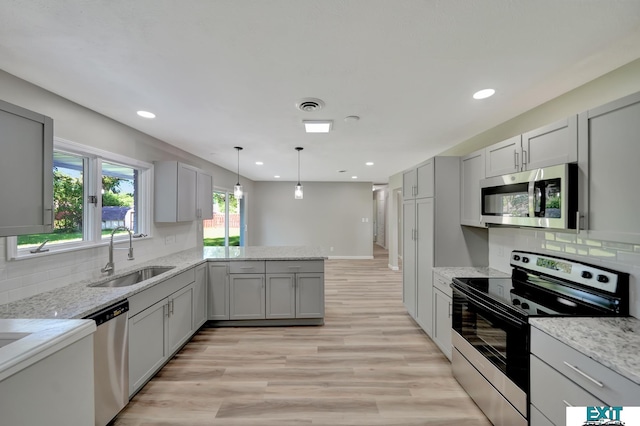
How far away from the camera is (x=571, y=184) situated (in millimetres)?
1569

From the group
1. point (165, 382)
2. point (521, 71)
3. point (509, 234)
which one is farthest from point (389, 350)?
point (521, 71)

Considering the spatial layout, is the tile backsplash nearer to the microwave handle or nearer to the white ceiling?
the microwave handle

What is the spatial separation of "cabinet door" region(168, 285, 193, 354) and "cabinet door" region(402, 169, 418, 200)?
9.58ft

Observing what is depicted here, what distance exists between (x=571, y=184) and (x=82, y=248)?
3734mm

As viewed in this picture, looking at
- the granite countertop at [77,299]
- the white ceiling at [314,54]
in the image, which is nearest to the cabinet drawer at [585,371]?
the white ceiling at [314,54]

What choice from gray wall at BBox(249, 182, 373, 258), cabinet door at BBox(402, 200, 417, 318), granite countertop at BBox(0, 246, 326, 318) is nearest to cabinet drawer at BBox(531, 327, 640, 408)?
cabinet door at BBox(402, 200, 417, 318)

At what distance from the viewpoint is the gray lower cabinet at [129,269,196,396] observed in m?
2.01

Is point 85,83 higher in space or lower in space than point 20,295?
higher

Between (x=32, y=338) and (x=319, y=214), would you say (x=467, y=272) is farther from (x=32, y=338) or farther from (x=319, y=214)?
(x=319, y=214)

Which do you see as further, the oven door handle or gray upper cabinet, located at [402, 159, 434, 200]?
gray upper cabinet, located at [402, 159, 434, 200]

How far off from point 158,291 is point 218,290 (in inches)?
40.8

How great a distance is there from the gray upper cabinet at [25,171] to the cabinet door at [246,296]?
6.60 feet

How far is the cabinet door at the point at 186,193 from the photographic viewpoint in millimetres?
3354

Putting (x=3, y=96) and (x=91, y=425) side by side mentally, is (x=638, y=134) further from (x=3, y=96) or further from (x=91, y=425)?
(x=3, y=96)
